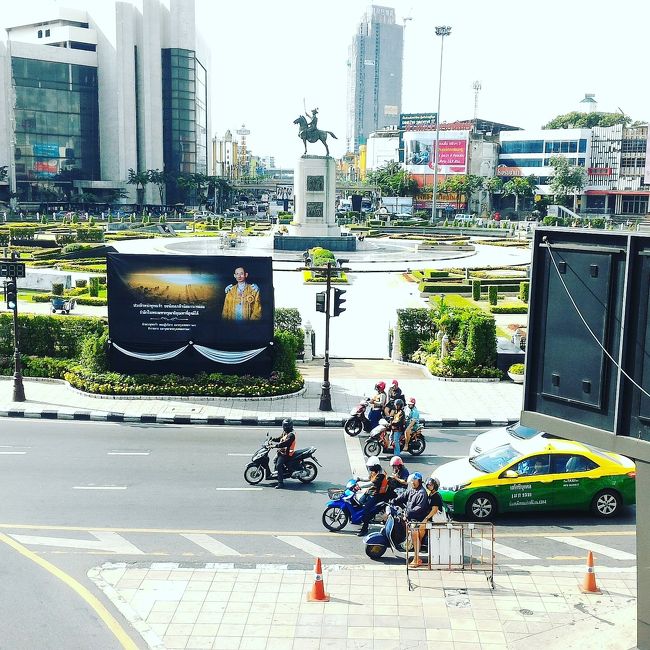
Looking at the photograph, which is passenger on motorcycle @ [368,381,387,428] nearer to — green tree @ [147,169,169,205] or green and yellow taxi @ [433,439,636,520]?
green and yellow taxi @ [433,439,636,520]

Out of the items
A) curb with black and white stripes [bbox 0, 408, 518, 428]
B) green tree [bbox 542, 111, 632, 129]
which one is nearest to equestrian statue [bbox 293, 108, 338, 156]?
curb with black and white stripes [bbox 0, 408, 518, 428]

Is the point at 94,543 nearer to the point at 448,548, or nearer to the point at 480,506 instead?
the point at 448,548

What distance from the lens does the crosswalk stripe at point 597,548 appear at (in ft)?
45.3

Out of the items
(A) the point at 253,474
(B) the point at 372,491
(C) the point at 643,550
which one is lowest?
(A) the point at 253,474

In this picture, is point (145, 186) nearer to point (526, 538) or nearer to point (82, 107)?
point (82, 107)

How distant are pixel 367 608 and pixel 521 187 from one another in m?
119

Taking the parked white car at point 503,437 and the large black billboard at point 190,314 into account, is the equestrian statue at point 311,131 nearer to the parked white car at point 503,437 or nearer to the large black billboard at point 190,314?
the large black billboard at point 190,314

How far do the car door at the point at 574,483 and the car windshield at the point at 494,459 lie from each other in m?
0.81

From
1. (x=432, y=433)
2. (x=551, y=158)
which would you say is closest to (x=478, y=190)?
(x=551, y=158)

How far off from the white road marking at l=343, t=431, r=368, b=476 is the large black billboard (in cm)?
535

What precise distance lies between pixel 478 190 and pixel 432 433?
4534 inches

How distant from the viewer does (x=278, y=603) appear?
11859 mm

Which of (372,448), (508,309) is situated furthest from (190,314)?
(508,309)

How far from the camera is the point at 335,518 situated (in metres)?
14.9
